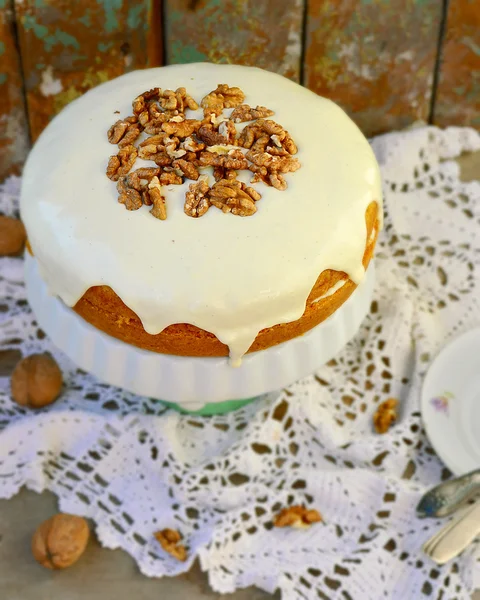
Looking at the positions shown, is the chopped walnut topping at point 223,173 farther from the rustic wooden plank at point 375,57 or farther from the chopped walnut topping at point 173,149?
the rustic wooden plank at point 375,57

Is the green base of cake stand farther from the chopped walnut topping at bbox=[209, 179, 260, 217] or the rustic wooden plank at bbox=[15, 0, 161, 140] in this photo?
the rustic wooden plank at bbox=[15, 0, 161, 140]

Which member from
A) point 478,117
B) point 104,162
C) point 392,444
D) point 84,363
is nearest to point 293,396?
Answer: point 392,444

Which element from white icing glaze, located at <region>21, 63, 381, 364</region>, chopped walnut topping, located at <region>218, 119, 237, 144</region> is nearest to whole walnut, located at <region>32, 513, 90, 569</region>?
white icing glaze, located at <region>21, 63, 381, 364</region>

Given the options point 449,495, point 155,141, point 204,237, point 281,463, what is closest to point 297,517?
point 281,463

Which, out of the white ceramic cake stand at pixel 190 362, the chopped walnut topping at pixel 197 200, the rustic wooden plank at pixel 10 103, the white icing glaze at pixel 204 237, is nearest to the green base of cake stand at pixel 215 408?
the white ceramic cake stand at pixel 190 362

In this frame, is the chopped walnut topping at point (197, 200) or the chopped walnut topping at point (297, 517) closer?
the chopped walnut topping at point (197, 200)

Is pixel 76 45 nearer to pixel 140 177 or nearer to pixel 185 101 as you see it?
pixel 185 101

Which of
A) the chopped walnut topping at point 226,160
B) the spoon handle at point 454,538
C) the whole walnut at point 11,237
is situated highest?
the chopped walnut topping at point 226,160

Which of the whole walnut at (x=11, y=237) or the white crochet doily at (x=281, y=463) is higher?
the whole walnut at (x=11, y=237)
